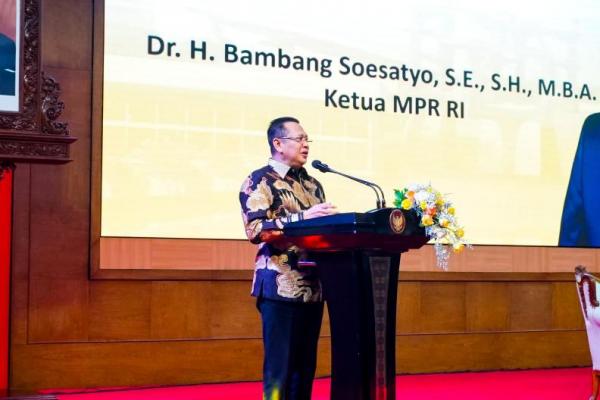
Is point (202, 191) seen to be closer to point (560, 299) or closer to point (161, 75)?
point (161, 75)

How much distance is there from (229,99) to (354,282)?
2599mm

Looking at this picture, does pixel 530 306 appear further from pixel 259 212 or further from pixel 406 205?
pixel 259 212

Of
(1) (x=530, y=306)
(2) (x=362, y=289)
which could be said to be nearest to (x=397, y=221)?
(2) (x=362, y=289)

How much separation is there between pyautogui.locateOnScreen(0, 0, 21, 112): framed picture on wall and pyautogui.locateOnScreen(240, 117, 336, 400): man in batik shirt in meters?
1.11

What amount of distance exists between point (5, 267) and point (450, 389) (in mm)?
2556

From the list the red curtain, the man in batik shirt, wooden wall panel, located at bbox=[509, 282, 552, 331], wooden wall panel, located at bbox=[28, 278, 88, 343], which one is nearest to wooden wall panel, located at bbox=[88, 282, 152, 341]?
wooden wall panel, located at bbox=[28, 278, 88, 343]

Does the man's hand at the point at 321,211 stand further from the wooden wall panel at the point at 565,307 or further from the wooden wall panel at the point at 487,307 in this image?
the wooden wall panel at the point at 565,307

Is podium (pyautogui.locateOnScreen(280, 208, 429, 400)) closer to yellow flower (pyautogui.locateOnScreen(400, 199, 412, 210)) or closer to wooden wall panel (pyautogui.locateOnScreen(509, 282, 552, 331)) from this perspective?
yellow flower (pyautogui.locateOnScreen(400, 199, 412, 210))

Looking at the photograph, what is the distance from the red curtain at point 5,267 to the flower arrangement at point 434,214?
2.60 meters

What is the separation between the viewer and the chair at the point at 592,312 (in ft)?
14.8

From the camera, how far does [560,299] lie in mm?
6133

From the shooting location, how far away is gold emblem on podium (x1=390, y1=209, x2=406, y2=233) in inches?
113

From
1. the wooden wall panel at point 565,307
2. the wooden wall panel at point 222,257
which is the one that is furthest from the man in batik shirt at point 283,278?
the wooden wall panel at point 565,307

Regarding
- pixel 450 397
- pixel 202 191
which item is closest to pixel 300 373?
pixel 450 397
